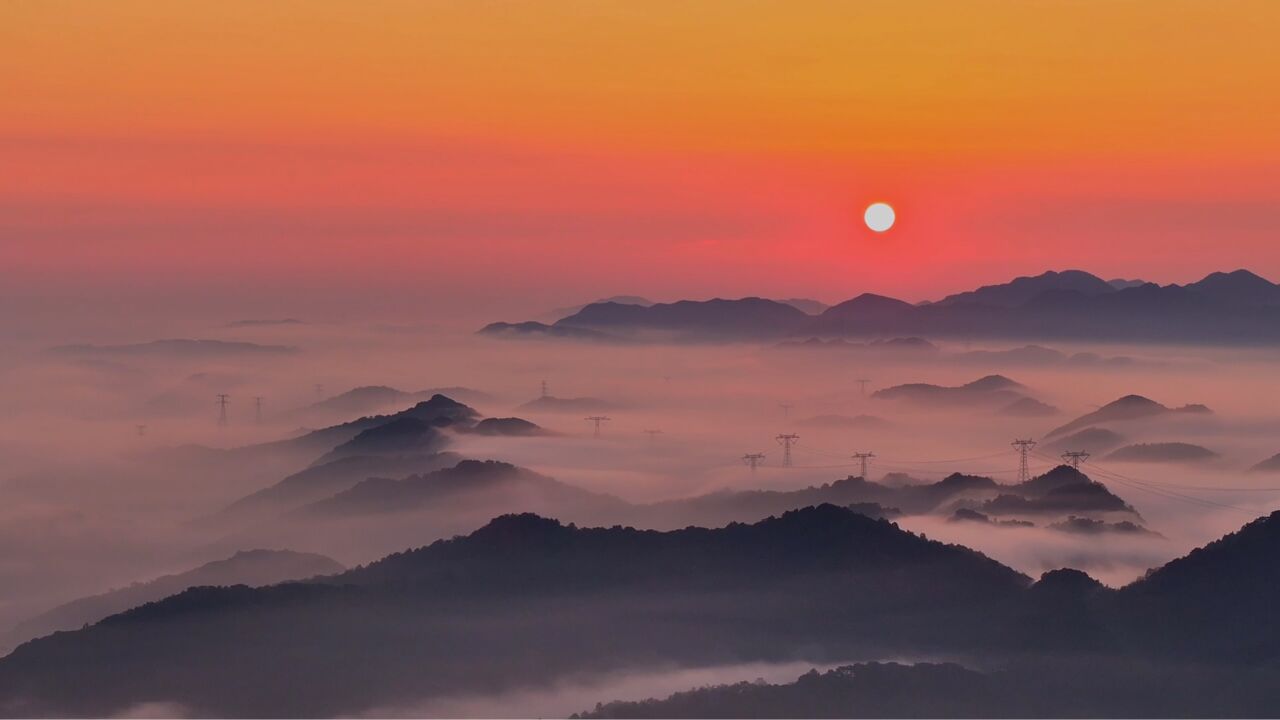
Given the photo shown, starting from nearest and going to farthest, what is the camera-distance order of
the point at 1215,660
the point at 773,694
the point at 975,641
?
1. the point at 773,694
2. the point at 1215,660
3. the point at 975,641

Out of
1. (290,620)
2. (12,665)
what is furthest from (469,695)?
(12,665)

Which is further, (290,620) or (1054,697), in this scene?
(290,620)

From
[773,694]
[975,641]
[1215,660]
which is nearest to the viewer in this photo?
[773,694]

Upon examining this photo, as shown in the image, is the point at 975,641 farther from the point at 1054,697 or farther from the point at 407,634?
the point at 407,634

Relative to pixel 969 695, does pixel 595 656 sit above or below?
above

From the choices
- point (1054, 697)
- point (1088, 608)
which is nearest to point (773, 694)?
point (1054, 697)

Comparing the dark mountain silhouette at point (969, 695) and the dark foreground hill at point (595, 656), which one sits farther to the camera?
the dark foreground hill at point (595, 656)

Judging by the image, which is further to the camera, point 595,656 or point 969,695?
point 595,656

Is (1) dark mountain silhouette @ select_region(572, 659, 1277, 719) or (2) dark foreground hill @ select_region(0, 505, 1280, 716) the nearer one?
(1) dark mountain silhouette @ select_region(572, 659, 1277, 719)

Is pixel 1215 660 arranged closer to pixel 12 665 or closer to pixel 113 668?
pixel 113 668
